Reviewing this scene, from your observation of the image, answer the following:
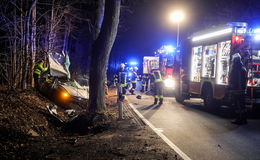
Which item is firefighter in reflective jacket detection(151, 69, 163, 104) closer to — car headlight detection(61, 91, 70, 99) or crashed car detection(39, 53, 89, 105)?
crashed car detection(39, 53, 89, 105)

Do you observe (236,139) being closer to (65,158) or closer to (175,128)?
(175,128)

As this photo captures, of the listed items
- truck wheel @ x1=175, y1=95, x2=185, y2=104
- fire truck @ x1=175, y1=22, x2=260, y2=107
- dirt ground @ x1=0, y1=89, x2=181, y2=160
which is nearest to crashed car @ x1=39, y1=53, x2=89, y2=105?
dirt ground @ x1=0, y1=89, x2=181, y2=160

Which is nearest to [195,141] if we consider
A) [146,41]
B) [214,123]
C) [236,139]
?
[236,139]

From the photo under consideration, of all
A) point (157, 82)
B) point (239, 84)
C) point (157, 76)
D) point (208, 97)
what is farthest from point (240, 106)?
point (157, 76)

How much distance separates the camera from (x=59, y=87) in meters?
10.8

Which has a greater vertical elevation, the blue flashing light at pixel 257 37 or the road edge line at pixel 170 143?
the blue flashing light at pixel 257 37

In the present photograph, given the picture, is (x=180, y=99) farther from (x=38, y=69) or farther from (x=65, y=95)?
(x=38, y=69)

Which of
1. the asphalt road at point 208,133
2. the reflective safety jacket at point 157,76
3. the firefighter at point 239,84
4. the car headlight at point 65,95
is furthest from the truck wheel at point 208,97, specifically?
the car headlight at point 65,95

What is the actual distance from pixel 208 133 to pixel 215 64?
4.61m

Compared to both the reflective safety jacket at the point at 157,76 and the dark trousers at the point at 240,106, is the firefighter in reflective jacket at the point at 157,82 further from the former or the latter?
the dark trousers at the point at 240,106

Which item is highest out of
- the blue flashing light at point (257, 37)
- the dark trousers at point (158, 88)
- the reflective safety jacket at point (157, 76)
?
the blue flashing light at point (257, 37)

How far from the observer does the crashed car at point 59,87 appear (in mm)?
10781

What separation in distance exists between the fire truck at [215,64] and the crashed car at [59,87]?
209 inches

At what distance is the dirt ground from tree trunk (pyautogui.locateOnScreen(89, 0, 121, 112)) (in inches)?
39.9
